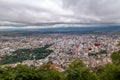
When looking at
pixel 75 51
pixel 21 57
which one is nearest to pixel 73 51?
pixel 75 51

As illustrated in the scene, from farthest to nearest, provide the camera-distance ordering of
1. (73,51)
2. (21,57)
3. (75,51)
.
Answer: (73,51) < (75,51) < (21,57)

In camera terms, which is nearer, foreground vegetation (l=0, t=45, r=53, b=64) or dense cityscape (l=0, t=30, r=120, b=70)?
dense cityscape (l=0, t=30, r=120, b=70)

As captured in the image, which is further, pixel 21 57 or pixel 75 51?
pixel 75 51

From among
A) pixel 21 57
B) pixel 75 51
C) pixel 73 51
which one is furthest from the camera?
pixel 73 51

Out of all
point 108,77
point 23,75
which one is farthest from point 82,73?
point 23,75

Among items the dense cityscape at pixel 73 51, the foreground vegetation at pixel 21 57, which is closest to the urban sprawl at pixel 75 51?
the dense cityscape at pixel 73 51

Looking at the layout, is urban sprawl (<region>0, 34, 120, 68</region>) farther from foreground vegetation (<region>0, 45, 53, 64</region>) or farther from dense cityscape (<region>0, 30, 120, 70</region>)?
foreground vegetation (<region>0, 45, 53, 64</region>)

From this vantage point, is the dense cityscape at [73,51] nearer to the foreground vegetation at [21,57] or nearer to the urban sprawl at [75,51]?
the urban sprawl at [75,51]

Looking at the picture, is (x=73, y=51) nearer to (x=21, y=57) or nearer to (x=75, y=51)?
(x=75, y=51)

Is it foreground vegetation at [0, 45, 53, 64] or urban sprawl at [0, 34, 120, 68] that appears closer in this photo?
urban sprawl at [0, 34, 120, 68]

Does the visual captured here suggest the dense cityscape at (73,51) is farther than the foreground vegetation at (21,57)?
No

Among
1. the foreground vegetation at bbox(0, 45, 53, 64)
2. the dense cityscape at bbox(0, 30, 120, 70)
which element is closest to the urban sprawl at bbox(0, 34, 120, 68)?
the dense cityscape at bbox(0, 30, 120, 70)
